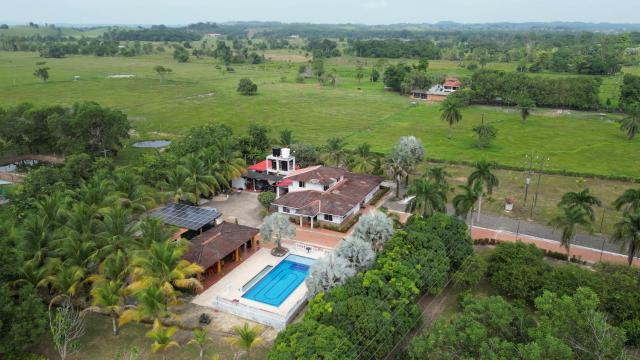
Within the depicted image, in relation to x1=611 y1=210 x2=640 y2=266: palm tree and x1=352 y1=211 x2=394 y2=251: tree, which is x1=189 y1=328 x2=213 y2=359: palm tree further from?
x1=611 y1=210 x2=640 y2=266: palm tree

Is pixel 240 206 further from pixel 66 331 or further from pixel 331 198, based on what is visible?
pixel 66 331

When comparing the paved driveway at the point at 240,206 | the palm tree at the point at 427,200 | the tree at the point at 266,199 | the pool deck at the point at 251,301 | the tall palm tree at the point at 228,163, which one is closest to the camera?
the pool deck at the point at 251,301

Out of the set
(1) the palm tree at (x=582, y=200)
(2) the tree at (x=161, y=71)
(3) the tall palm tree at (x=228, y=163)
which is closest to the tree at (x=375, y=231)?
(1) the palm tree at (x=582, y=200)

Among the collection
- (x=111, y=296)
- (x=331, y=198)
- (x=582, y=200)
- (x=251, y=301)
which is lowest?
(x=251, y=301)

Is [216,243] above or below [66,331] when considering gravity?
below

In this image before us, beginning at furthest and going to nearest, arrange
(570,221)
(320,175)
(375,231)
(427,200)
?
(320,175)
(427,200)
(375,231)
(570,221)

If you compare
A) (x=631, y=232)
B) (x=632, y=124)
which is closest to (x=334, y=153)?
(x=631, y=232)

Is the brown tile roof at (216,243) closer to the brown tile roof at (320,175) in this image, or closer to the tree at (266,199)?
the tree at (266,199)
